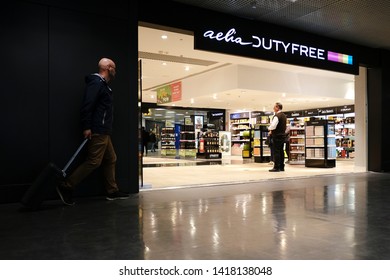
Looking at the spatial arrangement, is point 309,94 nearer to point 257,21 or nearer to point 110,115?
point 257,21

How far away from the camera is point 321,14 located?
571cm

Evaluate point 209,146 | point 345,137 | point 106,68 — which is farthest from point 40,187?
point 345,137

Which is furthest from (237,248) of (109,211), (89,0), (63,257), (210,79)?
(210,79)

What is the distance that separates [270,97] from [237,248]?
11.9 m

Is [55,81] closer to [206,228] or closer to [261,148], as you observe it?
[206,228]

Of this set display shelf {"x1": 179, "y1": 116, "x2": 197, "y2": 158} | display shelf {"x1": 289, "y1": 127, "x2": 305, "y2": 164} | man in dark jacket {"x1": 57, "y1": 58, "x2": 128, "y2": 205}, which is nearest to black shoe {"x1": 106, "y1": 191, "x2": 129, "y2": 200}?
man in dark jacket {"x1": 57, "y1": 58, "x2": 128, "y2": 205}

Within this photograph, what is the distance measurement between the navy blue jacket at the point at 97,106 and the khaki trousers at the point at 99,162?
121mm

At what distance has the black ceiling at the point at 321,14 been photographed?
17.2 feet

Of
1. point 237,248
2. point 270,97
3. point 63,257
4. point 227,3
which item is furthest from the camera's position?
point 270,97

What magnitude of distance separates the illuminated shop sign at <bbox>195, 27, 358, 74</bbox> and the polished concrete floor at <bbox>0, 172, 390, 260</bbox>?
2.53 metres

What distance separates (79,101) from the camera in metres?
4.20

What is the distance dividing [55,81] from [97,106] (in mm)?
653

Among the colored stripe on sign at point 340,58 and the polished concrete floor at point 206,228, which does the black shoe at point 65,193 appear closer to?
the polished concrete floor at point 206,228

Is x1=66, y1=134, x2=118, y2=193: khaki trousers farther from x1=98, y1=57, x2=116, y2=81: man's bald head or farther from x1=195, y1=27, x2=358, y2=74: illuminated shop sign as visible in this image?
x1=195, y1=27, x2=358, y2=74: illuminated shop sign
